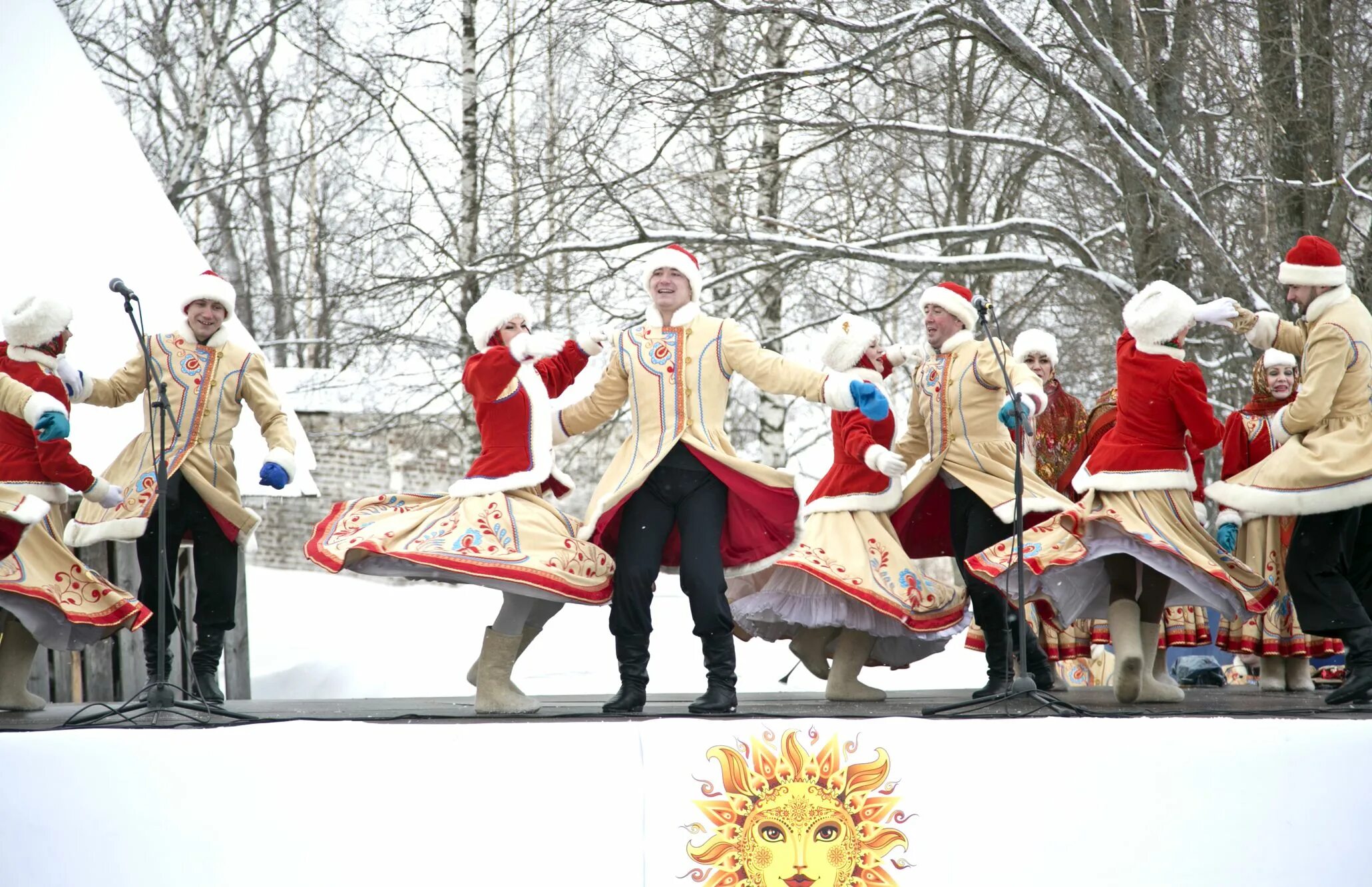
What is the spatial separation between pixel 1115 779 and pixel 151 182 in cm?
A: 735

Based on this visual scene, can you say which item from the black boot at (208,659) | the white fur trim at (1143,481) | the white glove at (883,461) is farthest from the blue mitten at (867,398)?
→ the black boot at (208,659)

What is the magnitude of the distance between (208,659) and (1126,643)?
10.8 feet

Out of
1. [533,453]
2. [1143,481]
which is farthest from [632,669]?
[1143,481]

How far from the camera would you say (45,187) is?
7766mm

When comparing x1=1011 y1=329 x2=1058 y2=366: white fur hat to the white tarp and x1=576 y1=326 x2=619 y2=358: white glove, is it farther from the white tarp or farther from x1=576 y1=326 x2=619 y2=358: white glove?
the white tarp

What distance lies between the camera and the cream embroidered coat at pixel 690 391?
4.76 m

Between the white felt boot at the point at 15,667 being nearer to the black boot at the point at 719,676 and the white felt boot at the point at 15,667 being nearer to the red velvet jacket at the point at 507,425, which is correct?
the red velvet jacket at the point at 507,425

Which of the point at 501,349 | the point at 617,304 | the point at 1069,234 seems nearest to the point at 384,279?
the point at 617,304

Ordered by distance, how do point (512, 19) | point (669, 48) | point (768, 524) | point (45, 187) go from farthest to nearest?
point (512, 19), point (669, 48), point (45, 187), point (768, 524)

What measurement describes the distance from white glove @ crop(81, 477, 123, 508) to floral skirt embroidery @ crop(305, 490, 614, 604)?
853 millimetres

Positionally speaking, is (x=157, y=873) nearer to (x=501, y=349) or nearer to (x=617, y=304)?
(x=501, y=349)

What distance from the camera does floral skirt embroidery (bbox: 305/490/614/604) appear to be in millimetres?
4461

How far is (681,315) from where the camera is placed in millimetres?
4922

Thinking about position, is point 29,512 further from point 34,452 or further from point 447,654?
point 447,654
